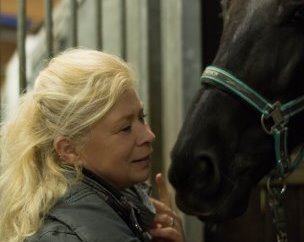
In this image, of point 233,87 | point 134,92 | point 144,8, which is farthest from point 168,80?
point 134,92

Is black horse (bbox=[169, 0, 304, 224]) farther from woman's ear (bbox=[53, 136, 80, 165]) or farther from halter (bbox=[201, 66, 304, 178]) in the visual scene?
woman's ear (bbox=[53, 136, 80, 165])

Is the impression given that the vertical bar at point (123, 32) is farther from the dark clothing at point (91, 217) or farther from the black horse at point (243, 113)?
the dark clothing at point (91, 217)

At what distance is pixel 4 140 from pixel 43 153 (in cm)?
11

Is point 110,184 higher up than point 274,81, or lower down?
lower down

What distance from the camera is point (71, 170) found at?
94cm

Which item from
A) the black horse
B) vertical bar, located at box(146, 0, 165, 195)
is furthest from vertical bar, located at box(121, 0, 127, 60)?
the black horse

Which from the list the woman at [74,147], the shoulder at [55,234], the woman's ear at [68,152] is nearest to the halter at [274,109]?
the woman at [74,147]

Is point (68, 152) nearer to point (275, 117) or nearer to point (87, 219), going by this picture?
point (87, 219)

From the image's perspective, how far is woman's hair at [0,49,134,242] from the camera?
0.91 m

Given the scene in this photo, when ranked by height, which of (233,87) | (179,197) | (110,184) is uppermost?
(233,87)

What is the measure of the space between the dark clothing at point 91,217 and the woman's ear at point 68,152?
3 centimetres

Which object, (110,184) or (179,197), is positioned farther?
(179,197)

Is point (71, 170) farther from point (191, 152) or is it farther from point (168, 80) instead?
point (168, 80)

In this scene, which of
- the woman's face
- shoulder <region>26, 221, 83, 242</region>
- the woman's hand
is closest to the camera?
shoulder <region>26, 221, 83, 242</region>
